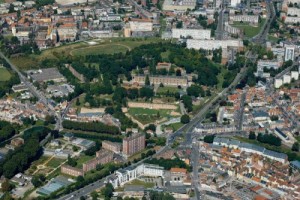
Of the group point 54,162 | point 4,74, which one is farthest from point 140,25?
point 54,162

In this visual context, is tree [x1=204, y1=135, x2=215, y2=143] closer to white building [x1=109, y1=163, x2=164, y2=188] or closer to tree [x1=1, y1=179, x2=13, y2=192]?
white building [x1=109, y1=163, x2=164, y2=188]

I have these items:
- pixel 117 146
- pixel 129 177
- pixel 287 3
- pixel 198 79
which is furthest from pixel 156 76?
pixel 287 3

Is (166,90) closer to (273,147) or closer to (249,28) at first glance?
(273,147)

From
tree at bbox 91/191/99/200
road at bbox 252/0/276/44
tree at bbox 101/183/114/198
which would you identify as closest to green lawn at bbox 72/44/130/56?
road at bbox 252/0/276/44

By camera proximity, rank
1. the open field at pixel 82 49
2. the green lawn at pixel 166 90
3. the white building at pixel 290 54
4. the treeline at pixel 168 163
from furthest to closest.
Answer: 1. the white building at pixel 290 54
2. the open field at pixel 82 49
3. the green lawn at pixel 166 90
4. the treeline at pixel 168 163

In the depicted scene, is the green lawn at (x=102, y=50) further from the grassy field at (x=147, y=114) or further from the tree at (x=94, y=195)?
the tree at (x=94, y=195)

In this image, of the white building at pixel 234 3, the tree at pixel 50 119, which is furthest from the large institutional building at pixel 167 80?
the white building at pixel 234 3

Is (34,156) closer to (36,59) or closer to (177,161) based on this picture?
(177,161)
